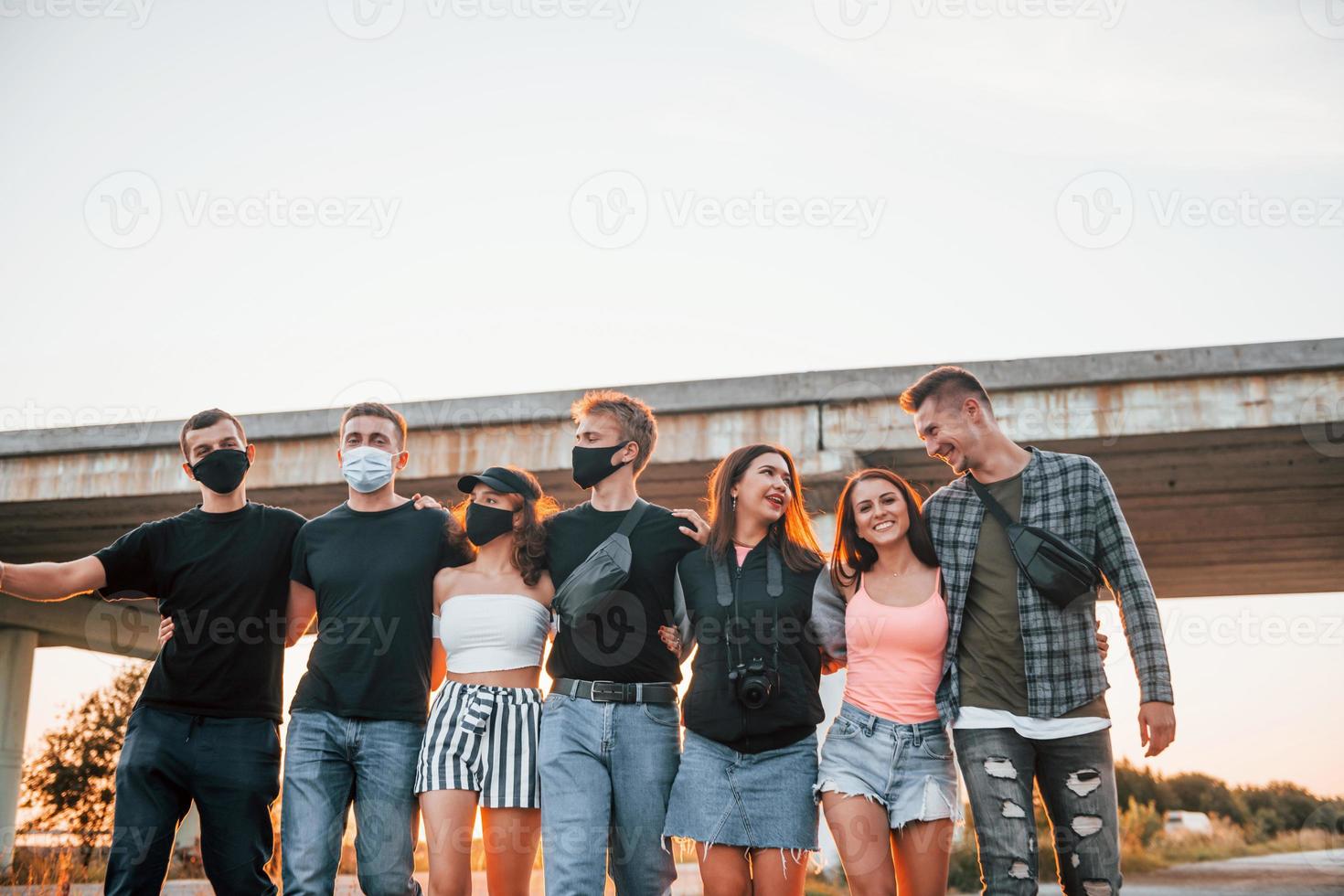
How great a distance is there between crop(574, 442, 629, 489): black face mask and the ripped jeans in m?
1.84

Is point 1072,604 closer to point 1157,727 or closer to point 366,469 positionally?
point 1157,727

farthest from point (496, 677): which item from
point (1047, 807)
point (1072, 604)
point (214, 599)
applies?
point (1072, 604)

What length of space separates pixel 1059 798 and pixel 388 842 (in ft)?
8.52

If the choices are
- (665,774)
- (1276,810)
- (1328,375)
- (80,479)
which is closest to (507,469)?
(665,774)

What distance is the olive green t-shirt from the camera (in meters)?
4.05

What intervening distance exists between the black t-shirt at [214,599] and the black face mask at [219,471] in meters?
0.14

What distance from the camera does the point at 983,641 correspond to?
4.21 metres

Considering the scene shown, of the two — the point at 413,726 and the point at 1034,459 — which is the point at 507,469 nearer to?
the point at 413,726

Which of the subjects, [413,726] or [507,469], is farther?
[507,469]

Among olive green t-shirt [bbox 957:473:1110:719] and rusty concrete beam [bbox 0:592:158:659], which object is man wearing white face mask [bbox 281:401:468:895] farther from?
rusty concrete beam [bbox 0:592:158:659]

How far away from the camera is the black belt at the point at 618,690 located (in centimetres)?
433

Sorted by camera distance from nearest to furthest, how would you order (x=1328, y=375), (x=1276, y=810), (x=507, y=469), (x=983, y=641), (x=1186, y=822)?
(x=983, y=641) → (x=507, y=469) → (x=1328, y=375) → (x=1186, y=822) → (x=1276, y=810)

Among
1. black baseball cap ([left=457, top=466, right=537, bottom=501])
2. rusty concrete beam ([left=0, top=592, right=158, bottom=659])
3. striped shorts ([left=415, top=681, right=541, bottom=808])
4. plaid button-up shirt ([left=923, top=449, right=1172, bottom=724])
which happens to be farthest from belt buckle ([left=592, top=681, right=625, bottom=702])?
rusty concrete beam ([left=0, top=592, right=158, bottom=659])

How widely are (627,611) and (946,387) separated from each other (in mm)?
1604
